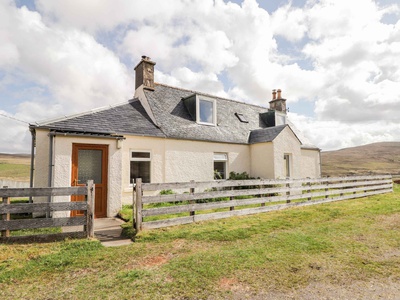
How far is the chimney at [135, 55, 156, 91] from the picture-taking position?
14.0 m

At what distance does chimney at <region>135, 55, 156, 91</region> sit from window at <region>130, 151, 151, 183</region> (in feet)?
15.5

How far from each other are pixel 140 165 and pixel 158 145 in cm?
133

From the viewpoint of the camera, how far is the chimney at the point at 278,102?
21672 mm

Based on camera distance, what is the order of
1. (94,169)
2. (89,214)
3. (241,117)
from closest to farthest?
1. (89,214)
2. (94,169)
3. (241,117)

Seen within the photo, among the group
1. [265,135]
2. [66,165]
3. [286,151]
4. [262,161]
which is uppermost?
[265,135]

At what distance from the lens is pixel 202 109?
15.2 meters

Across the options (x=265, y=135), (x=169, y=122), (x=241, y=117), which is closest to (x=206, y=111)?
(x=169, y=122)

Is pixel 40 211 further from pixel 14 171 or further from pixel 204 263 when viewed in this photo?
pixel 14 171

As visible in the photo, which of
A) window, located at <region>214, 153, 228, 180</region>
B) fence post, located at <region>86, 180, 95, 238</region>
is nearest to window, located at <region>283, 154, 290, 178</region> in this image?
window, located at <region>214, 153, 228, 180</region>

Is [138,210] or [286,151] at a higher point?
[286,151]

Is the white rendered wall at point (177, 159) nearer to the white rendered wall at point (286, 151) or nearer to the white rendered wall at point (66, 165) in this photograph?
the white rendered wall at point (66, 165)

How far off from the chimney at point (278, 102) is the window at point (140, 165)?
47.8 ft

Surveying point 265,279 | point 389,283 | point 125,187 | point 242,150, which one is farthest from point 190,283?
point 242,150

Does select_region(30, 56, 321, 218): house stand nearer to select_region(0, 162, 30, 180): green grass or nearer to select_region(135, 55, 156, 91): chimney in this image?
select_region(135, 55, 156, 91): chimney
